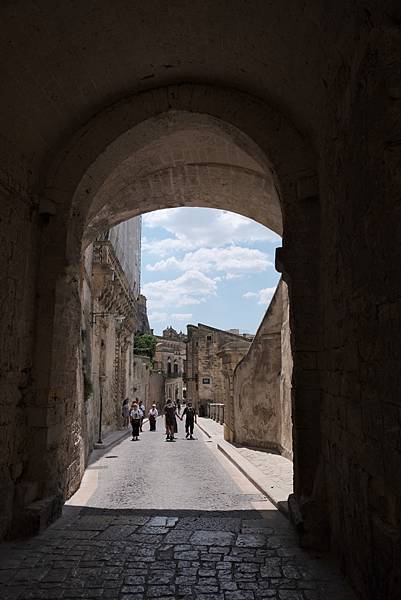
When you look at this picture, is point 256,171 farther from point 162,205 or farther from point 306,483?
point 306,483

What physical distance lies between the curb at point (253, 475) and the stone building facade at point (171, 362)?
155ft

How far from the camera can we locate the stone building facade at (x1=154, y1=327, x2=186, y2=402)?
5922 cm

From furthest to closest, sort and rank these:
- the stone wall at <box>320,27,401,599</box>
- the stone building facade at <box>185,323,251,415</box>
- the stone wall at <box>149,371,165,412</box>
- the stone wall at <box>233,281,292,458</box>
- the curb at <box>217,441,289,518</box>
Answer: the stone wall at <box>149,371,165,412</box> < the stone building facade at <box>185,323,251,415</box> < the stone wall at <box>233,281,292,458</box> < the curb at <box>217,441,289,518</box> < the stone wall at <box>320,27,401,599</box>

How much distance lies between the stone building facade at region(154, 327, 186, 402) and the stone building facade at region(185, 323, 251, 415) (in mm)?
23384

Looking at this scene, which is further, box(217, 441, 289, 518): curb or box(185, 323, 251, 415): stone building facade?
box(185, 323, 251, 415): stone building facade

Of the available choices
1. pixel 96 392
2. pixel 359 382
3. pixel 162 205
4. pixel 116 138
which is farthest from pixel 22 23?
pixel 96 392

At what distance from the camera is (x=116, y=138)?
16.9 ft

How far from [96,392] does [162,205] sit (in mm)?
6524

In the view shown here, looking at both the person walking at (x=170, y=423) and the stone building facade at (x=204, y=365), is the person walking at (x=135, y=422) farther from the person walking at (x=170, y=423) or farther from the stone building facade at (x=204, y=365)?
the stone building facade at (x=204, y=365)

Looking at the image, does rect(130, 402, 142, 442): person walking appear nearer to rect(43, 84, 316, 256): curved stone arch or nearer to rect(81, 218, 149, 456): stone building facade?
rect(81, 218, 149, 456): stone building facade

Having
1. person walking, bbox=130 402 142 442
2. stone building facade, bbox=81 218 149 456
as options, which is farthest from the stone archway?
person walking, bbox=130 402 142 442

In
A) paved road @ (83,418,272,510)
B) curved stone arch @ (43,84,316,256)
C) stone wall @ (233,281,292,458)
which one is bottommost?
paved road @ (83,418,272,510)

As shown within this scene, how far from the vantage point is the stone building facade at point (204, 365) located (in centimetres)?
3162

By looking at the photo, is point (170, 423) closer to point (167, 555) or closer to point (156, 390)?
point (167, 555)
